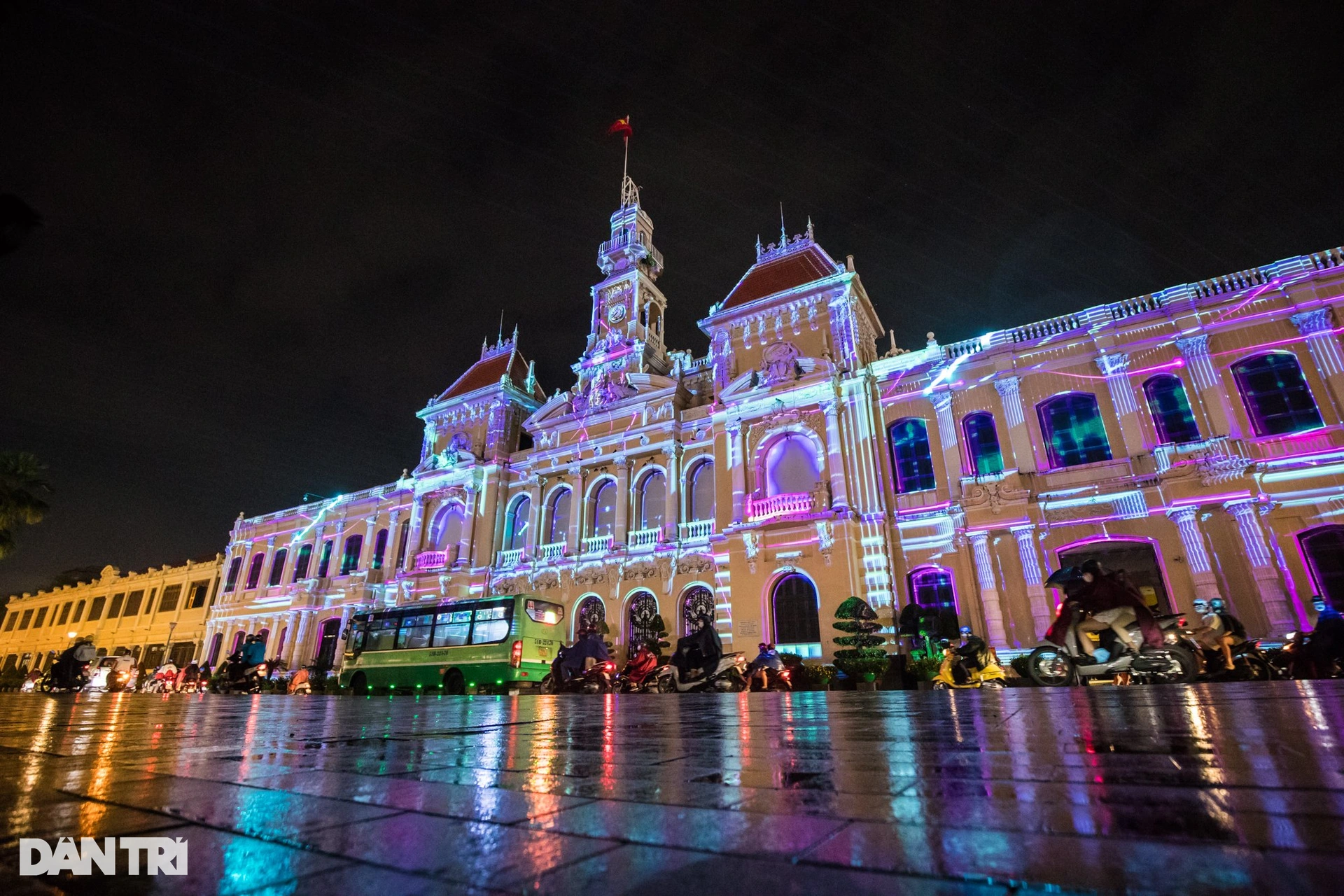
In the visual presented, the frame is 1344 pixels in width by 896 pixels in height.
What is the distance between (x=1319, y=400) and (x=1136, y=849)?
19.3 m

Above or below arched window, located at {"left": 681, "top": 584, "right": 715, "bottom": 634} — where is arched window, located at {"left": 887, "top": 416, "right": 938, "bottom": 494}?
above

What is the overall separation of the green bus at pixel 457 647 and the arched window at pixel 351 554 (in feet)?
41.8

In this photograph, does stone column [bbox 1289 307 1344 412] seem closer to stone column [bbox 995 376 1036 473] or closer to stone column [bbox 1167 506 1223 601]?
stone column [bbox 1167 506 1223 601]

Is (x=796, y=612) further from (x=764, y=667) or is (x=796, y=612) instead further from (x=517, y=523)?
(x=517, y=523)

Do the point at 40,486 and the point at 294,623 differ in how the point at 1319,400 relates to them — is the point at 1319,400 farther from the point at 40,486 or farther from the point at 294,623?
the point at 294,623

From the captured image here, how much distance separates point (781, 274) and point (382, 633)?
59.1 feet

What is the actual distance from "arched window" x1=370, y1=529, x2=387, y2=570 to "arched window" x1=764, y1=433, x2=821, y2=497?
1961cm

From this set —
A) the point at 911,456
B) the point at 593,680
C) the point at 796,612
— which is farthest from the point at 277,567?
the point at 911,456

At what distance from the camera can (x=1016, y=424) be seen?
17.0 m

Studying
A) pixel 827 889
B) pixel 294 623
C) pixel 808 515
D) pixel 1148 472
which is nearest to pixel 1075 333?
pixel 1148 472

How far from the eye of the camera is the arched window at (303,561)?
32.5 meters

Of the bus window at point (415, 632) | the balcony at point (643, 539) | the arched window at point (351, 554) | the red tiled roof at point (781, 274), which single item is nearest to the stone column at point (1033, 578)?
the red tiled roof at point (781, 274)

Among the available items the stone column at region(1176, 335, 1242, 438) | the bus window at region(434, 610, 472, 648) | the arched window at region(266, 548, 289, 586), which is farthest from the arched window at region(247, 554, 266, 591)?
the stone column at region(1176, 335, 1242, 438)

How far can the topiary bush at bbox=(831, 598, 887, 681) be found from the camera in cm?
1462
